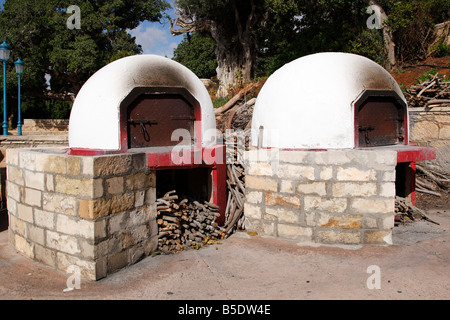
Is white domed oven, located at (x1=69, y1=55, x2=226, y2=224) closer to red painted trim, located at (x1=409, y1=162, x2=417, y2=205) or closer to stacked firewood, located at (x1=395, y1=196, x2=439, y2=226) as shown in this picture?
stacked firewood, located at (x1=395, y1=196, x2=439, y2=226)

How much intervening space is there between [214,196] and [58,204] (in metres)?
2.29

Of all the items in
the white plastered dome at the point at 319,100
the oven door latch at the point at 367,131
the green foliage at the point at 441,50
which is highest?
the green foliage at the point at 441,50

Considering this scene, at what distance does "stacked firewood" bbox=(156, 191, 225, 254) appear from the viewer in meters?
4.95

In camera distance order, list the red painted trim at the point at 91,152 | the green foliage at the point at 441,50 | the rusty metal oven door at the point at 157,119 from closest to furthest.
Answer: the red painted trim at the point at 91,152 < the rusty metal oven door at the point at 157,119 < the green foliage at the point at 441,50

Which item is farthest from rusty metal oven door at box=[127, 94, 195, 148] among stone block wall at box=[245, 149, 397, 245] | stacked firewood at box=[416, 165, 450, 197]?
stacked firewood at box=[416, 165, 450, 197]

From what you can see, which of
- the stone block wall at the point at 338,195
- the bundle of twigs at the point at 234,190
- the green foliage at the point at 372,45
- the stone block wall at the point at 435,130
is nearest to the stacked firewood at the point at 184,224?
the bundle of twigs at the point at 234,190

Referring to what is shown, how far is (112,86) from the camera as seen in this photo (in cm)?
509

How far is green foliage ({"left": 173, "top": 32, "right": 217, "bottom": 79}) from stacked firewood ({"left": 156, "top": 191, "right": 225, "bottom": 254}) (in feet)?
73.6

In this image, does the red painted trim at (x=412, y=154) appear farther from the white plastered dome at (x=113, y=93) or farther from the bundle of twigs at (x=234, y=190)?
the white plastered dome at (x=113, y=93)

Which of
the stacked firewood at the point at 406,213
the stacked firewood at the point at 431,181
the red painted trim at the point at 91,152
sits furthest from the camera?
the stacked firewood at the point at 431,181

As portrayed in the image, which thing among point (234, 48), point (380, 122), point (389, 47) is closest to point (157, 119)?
point (380, 122)

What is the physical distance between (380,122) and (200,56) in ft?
74.9

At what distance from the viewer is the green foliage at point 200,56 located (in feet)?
87.9

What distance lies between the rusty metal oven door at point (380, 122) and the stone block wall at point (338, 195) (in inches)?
29.1
